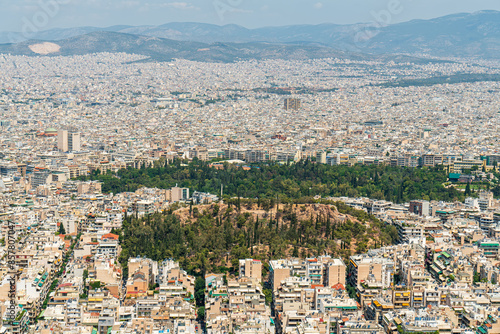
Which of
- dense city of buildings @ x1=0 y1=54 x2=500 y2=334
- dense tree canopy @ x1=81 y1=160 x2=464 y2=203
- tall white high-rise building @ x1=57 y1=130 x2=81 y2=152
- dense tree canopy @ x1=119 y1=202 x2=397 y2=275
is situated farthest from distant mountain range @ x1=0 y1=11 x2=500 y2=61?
dense tree canopy @ x1=119 y1=202 x2=397 y2=275

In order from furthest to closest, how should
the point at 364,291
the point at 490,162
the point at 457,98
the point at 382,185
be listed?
the point at 457,98, the point at 490,162, the point at 382,185, the point at 364,291

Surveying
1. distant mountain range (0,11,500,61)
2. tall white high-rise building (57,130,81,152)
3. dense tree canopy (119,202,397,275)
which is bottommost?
tall white high-rise building (57,130,81,152)

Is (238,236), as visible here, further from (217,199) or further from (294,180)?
(294,180)

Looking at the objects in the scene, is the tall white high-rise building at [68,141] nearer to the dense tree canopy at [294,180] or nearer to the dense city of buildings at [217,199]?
the dense city of buildings at [217,199]

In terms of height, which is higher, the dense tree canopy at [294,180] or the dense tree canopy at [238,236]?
the dense tree canopy at [238,236]

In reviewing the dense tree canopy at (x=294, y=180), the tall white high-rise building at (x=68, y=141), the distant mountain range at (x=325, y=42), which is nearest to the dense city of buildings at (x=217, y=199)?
the tall white high-rise building at (x=68, y=141)

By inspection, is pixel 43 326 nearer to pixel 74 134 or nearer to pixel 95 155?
pixel 95 155

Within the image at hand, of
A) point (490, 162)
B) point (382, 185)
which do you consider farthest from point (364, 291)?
point (490, 162)

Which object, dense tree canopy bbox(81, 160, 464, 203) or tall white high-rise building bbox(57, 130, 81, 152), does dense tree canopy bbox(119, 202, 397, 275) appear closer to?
dense tree canopy bbox(81, 160, 464, 203)
